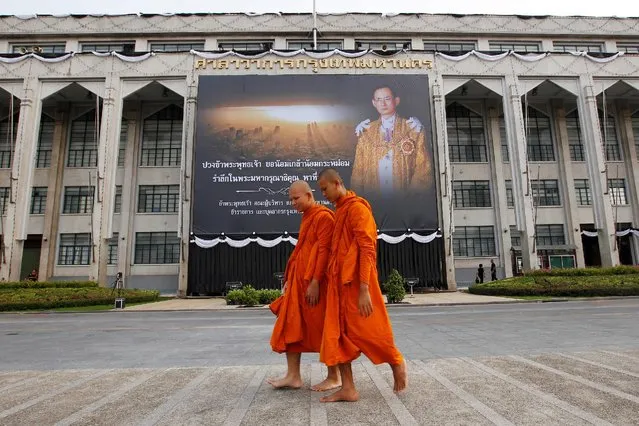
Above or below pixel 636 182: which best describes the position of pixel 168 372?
below

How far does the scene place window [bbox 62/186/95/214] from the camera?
2908 cm

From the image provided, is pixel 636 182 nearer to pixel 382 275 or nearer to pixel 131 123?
pixel 382 275

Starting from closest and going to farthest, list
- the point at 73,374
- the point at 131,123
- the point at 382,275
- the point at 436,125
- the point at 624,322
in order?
the point at 73,374
the point at 624,322
the point at 382,275
the point at 436,125
the point at 131,123

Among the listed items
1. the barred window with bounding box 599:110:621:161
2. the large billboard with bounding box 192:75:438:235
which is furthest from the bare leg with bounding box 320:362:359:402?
the barred window with bounding box 599:110:621:161

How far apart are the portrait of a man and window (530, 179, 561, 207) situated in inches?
439

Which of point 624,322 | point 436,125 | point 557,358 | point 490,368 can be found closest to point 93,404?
point 490,368

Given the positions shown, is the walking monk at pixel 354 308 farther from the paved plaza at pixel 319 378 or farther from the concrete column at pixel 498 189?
the concrete column at pixel 498 189

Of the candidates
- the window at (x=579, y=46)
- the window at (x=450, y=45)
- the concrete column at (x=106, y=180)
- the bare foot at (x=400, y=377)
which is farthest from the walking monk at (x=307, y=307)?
the window at (x=579, y=46)

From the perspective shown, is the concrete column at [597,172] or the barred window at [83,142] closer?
the concrete column at [597,172]

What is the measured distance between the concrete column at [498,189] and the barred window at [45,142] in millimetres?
33370

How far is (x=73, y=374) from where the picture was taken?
187 inches

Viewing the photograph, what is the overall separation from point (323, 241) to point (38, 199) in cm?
3266

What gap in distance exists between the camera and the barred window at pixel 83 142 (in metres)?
29.9

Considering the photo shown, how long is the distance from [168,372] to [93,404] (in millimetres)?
1260
